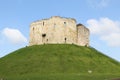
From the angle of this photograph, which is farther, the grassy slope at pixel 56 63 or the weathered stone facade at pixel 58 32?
the weathered stone facade at pixel 58 32

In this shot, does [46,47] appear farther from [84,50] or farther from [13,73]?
[13,73]

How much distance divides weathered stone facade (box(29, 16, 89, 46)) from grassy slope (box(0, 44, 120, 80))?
2.72 metres

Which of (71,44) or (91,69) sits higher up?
(71,44)

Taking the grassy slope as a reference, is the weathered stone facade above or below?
above

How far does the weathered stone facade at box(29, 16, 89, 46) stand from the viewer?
328 ft

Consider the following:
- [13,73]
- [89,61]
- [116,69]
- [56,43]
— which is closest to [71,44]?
[56,43]

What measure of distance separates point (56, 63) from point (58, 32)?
17686 mm

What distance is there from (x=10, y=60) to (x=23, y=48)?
12.0 m

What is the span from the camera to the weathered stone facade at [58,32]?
99.9 meters

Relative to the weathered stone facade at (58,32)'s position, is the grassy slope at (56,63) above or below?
below

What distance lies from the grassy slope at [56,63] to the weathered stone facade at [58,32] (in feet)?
8.92

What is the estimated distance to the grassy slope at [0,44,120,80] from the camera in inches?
3054

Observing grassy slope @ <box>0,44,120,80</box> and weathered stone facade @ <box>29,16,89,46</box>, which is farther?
weathered stone facade @ <box>29,16,89,46</box>

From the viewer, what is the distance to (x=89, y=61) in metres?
88.3
